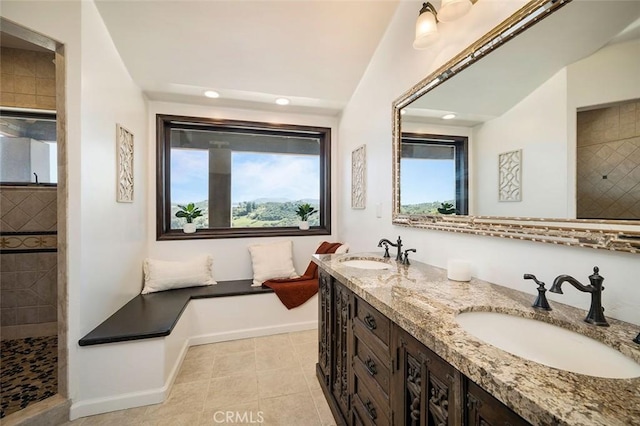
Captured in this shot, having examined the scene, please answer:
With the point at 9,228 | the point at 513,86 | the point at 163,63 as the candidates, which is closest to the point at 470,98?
the point at 513,86

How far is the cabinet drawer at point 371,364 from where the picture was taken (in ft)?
3.40

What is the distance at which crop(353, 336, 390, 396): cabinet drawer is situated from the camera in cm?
104

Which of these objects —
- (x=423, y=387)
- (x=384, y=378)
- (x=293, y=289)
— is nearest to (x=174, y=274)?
(x=293, y=289)

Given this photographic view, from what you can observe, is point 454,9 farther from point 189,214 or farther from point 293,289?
point 189,214

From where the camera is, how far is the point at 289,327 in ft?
9.00

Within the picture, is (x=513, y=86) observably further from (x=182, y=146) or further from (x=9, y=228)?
(x=9, y=228)

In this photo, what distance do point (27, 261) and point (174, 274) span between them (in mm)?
1221

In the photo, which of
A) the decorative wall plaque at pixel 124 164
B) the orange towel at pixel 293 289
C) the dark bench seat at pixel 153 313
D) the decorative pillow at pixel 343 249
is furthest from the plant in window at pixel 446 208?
the decorative wall plaque at pixel 124 164

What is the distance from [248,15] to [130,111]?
140 centimetres

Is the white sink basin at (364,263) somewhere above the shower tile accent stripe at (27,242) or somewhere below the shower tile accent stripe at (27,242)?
below

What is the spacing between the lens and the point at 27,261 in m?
2.34

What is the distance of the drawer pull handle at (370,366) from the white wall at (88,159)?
1.77m

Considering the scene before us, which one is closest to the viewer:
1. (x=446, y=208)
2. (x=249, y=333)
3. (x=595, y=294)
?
(x=595, y=294)

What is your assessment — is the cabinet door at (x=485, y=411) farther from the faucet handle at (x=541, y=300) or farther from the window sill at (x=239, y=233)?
the window sill at (x=239, y=233)
